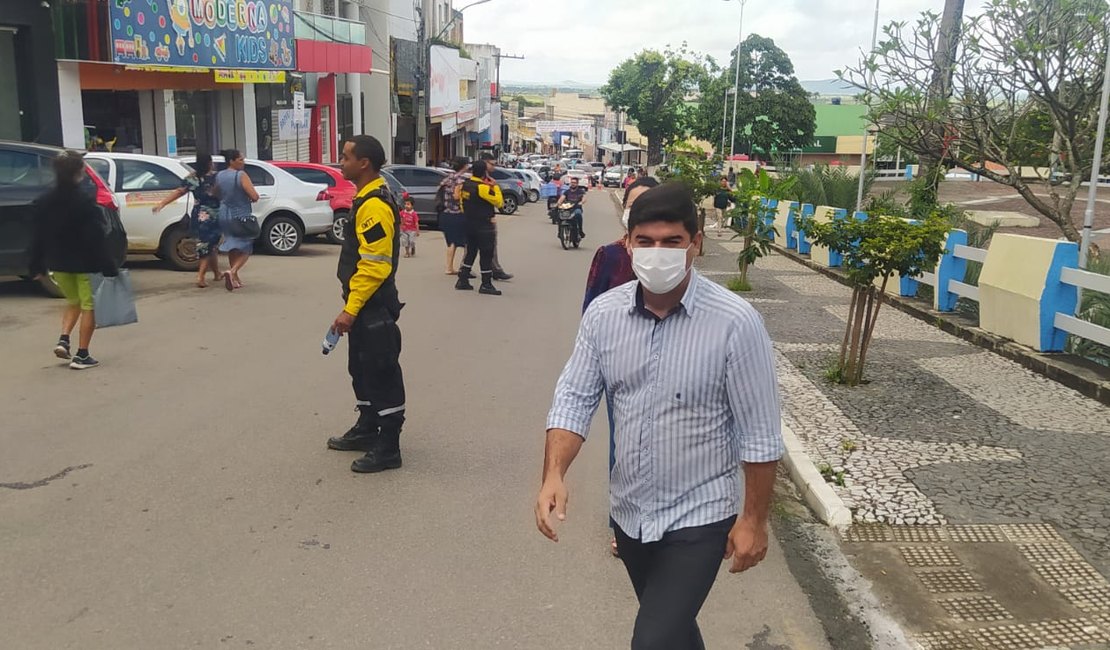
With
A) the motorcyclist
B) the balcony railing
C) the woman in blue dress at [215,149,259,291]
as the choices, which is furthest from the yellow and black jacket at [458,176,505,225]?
the balcony railing

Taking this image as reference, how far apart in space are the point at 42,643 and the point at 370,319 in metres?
2.49

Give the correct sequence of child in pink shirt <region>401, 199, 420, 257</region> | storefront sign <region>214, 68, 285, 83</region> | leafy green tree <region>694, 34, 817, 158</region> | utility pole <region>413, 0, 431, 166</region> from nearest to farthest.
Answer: child in pink shirt <region>401, 199, 420, 257</region>, storefront sign <region>214, 68, 285, 83</region>, utility pole <region>413, 0, 431, 166</region>, leafy green tree <region>694, 34, 817, 158</region>

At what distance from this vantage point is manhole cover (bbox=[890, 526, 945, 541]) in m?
4.89

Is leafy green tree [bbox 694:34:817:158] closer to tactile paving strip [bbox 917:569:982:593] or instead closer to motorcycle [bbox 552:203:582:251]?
motorcycle [bbox 552:203:582:251]

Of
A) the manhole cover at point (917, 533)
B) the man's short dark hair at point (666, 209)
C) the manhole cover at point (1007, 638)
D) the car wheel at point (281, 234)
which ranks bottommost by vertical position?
the manhole cover at point (917, 533)

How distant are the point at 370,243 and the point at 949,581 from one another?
345cm

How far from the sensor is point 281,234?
16.0 m

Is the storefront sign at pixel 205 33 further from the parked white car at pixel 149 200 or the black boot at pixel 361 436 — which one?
the black boot at pixel 361 436

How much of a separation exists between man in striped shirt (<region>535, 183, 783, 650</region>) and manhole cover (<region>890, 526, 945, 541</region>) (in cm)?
251

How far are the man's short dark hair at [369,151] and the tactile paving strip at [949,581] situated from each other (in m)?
3.61

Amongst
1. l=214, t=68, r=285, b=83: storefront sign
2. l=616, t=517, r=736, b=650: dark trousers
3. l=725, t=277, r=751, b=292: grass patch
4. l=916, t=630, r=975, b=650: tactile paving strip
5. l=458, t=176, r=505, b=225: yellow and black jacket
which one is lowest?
l=725, t=277, r=751, b=292: grass patch

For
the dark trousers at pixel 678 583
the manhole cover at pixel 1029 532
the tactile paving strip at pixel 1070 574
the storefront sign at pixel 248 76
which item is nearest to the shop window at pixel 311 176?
the storefront sign at pixel 248 76

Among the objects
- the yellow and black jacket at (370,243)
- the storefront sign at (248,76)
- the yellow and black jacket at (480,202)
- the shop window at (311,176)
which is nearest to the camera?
the yellow and black jacket at (370,243)

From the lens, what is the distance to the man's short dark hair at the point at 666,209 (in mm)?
2711
